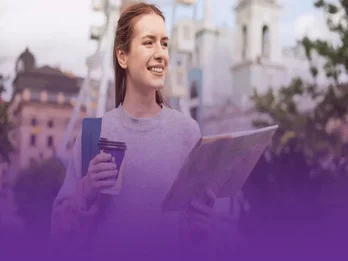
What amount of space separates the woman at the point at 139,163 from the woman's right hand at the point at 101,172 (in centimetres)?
1

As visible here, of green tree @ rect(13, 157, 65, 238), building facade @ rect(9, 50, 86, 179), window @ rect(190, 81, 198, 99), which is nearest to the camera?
green tree @ rect(13, 157, 65, 238)

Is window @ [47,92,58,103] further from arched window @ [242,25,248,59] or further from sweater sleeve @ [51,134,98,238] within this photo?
sweater sleeve @ [51,134,98,238]

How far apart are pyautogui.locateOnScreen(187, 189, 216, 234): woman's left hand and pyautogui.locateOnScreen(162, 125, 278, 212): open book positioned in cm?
2

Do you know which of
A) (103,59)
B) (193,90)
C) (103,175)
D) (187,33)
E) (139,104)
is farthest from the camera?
(193,90)

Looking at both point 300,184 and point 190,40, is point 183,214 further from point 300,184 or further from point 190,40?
point 190,40

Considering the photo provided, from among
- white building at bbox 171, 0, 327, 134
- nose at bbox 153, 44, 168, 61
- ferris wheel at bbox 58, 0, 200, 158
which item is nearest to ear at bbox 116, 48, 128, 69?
nose at bbox 153, 44, 168, 61

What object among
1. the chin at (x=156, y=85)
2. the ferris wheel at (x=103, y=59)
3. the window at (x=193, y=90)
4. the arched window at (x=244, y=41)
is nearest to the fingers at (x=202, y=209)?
the chin at (x=156, y=85)

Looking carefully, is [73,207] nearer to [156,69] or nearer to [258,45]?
[156,69]

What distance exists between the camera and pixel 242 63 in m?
10.6

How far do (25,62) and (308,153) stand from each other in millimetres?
4326

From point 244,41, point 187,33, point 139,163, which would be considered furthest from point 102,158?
point 244,41

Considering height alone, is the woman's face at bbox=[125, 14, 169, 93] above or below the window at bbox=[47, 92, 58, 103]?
above

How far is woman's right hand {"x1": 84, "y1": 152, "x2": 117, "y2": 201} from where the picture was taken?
4.88ft

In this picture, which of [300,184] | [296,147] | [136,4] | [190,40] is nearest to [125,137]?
[136,4]
